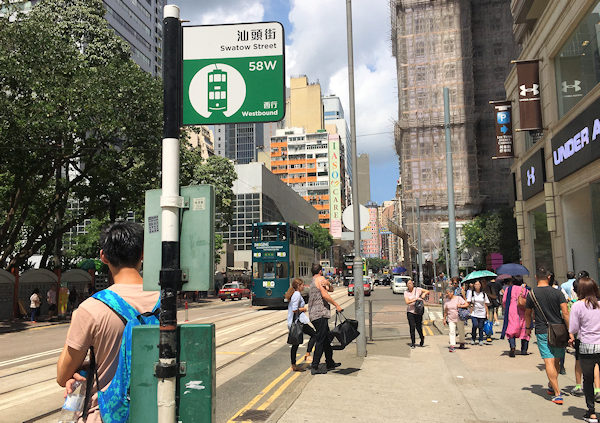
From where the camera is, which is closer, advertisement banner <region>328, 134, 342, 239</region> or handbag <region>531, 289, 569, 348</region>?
handbag <region>531, 289, 569, 348</region>

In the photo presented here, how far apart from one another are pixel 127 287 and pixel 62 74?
24.4 m

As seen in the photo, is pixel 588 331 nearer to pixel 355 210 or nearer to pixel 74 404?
pixel 74 404

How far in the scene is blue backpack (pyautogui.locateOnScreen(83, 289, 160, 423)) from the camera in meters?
2.69

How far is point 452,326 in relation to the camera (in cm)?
1208

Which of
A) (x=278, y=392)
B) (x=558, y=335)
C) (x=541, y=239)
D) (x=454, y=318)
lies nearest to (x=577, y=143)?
(x=541, y=239)

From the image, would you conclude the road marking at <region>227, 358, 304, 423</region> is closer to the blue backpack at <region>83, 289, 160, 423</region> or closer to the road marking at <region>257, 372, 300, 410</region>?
the road marking at <region>257, 372, 300, 410</region>

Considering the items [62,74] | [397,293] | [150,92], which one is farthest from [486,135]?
[62,74]

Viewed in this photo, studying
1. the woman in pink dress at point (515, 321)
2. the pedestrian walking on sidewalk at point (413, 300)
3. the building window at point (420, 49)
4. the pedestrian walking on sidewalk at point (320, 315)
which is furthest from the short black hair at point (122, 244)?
the building window at point (420, 49)

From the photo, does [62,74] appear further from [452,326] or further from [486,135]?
[486,135]

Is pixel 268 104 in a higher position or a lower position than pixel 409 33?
lower

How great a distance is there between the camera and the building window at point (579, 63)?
14289 mm

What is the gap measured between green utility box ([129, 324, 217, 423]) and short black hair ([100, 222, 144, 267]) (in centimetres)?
44

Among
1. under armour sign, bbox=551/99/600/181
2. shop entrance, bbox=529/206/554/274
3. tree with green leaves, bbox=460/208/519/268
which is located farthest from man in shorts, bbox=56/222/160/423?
tree with green leaves, bbox=460/208/519/268

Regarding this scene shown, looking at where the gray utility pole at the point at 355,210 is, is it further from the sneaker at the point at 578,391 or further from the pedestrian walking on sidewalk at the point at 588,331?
the pedestrian walking on sidewalk at the point at 588,331
